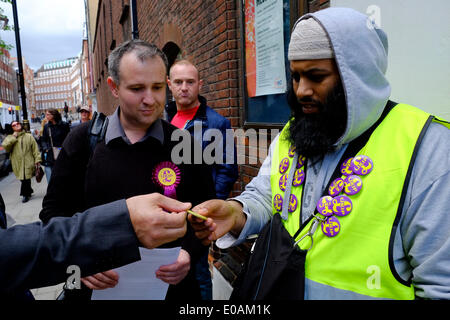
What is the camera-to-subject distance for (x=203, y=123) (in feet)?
10.1

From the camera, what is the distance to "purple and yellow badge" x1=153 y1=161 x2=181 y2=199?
5.51 feet

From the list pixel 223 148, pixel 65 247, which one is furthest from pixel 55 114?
pixel 65 247

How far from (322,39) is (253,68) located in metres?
1.91

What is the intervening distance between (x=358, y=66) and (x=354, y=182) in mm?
420

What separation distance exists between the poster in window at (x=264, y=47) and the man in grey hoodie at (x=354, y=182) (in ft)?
4.39

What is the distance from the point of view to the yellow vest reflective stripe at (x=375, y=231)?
1050 millimetres

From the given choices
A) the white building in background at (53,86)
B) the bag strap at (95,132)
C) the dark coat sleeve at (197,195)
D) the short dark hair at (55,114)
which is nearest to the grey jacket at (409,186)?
the dark coat sleeve at (197,195)

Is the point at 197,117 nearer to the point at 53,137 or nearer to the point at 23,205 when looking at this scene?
the point at 53,137

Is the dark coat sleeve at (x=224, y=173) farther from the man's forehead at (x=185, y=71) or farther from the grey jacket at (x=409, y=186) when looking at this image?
the grey jacket at (x=409, y=186)

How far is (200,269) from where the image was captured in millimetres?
2768

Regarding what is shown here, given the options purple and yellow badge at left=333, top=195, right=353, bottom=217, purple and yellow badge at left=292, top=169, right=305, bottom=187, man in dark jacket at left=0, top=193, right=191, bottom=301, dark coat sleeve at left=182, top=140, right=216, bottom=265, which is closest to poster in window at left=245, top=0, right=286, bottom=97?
dark coat sleeve at left=182, top=140, right=216, bottom=265

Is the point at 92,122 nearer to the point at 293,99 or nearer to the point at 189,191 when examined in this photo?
the point at 189,191

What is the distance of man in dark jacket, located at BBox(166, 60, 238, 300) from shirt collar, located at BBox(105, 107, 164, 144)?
1259 millimetres

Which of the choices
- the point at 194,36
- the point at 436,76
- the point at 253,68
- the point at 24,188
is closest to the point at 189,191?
the point at 436,76
